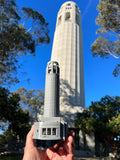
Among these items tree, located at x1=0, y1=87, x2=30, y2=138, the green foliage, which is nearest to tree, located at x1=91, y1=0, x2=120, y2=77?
the green foliage

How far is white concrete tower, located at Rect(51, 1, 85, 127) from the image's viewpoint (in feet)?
108

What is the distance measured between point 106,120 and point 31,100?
838 inches

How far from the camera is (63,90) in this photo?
35.0m

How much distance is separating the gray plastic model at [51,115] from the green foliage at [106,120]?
1335 cm

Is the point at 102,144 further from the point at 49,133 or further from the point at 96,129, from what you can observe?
the point at 49,133

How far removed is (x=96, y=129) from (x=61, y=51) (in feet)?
80.6

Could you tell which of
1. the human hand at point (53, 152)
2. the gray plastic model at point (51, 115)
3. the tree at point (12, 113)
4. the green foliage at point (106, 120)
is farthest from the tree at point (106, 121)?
the human hand at point (53, 152)

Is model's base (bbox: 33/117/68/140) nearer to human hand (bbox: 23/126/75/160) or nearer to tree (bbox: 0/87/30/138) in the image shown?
human hand (bbox: 23/126/75/160)

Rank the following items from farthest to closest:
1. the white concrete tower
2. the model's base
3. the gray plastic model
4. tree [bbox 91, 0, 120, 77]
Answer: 1. the white concrete tower
2. tree [bbox 91, 0, 120, 77]
3. the gray plastic model
4. the model's base

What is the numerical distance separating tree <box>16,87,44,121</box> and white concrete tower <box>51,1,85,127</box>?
710cm

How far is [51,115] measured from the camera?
8891 millimetres

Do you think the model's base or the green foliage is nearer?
the model's base

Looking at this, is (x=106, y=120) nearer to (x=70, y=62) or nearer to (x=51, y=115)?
(x=51, y=115)

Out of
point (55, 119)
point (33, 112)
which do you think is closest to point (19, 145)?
point (33, 112)
